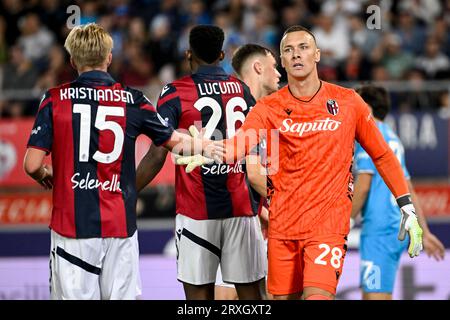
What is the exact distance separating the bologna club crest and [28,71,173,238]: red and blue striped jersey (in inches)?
50.4

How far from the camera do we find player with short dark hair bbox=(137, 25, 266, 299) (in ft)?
23.5

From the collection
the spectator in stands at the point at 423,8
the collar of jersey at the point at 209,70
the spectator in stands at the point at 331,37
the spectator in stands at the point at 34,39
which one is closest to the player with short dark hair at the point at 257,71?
the collar of jersey at the point at 209,70

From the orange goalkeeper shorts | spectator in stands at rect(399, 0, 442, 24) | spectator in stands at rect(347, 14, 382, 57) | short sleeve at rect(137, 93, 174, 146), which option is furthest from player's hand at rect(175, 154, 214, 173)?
spectator in stands at rect(399, 0, 442, 24)

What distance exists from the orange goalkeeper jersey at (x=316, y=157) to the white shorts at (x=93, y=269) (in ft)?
3.26

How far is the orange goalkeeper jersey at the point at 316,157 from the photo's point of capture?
621cm

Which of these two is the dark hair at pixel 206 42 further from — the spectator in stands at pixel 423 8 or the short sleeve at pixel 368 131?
the spectator in stands at pixel 423 8

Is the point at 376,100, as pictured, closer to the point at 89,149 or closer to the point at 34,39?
the point at 89,149

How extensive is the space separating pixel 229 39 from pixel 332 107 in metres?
8.73

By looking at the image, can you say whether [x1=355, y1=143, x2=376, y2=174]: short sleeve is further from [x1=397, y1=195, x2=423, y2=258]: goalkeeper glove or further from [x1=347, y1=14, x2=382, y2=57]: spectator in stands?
[x1=347, y1=14, x2=382, y2=57]: spectator in stands

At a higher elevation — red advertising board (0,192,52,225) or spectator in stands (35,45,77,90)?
spectator in stands (35,45,77,90)

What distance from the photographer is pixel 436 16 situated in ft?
51.2

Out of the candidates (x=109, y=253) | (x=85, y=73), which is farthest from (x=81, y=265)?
(x=85, y=73)

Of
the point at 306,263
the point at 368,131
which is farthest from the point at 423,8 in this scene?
the point at 306,263

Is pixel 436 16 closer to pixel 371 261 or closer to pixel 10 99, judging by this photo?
pixel 10 99
